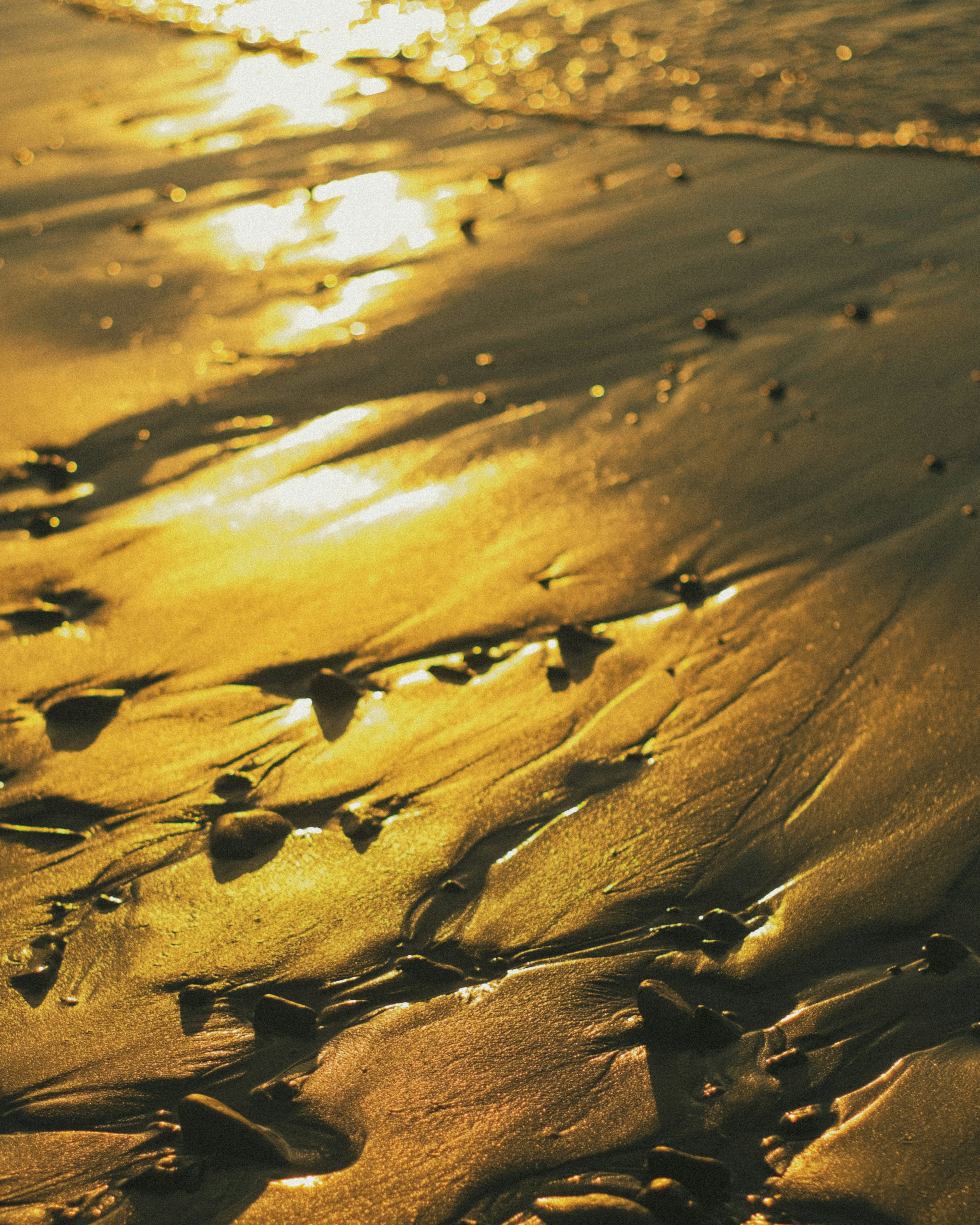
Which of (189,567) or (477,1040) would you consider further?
(189,567)

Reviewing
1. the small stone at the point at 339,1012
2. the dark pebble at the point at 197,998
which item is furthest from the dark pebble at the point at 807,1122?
the dark pebble at the point at 197,998

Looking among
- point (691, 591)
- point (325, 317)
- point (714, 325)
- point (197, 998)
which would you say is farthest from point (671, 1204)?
point (325, 317)

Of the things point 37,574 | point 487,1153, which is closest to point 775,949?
point 487,1153

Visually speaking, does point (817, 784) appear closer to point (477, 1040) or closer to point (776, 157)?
point (477, 1040)

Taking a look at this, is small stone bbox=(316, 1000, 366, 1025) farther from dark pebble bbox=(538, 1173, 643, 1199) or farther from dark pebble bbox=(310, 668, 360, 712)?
dark pebble bbox=(310, 668, 360, 712)

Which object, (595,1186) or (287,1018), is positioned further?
(287,1018)

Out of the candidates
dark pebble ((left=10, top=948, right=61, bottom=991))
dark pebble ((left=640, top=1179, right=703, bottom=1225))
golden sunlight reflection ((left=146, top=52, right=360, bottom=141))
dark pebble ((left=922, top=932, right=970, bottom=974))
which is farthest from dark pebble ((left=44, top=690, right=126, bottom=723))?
golden sunlight reflection ((left=146, top=52, right=360, bottom=141))

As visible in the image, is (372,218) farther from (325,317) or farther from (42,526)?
(42,526)
